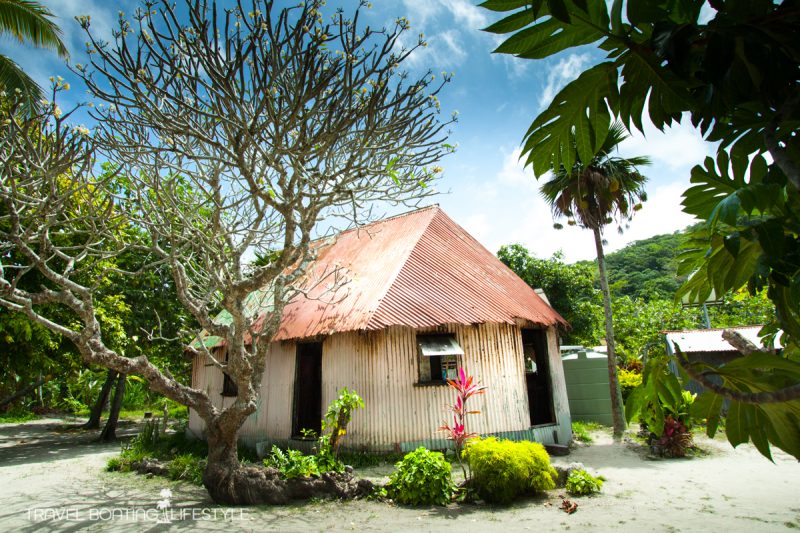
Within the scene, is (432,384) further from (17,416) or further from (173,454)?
(17,416)

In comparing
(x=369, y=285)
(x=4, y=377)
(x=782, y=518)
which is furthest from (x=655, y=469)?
(x=4, y=377)

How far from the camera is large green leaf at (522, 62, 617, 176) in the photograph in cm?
129

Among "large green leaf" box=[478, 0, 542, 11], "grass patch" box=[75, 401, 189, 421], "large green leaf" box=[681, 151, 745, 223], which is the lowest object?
"grass patch" box=[75, 401, 189, 421]

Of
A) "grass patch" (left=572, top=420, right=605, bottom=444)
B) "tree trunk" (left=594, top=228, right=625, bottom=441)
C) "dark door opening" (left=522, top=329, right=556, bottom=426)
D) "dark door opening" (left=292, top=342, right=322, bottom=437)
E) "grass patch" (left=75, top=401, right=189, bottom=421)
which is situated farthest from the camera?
"grass patch" (left=75, top=401, right=189, bottom=421)

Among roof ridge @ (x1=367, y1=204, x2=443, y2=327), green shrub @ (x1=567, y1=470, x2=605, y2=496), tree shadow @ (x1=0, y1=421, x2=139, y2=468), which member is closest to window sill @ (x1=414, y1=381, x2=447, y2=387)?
roof ridge @ (x1=367, y1=204, x2=443, y2=327)

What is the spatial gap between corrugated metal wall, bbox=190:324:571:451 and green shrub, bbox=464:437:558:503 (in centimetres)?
292

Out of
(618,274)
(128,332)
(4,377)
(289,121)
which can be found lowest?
(4,377)

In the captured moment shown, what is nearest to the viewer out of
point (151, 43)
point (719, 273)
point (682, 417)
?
point (719, 273)

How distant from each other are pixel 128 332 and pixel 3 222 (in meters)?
5.98

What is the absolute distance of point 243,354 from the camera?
7.55m

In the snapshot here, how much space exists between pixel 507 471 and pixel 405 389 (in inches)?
148

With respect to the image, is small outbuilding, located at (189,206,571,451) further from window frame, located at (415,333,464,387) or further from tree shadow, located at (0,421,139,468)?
tree shadow, located at (0,421,139,468)

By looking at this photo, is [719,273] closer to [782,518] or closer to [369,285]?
[782,518]

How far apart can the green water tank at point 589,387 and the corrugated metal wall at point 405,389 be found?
12.8ft
